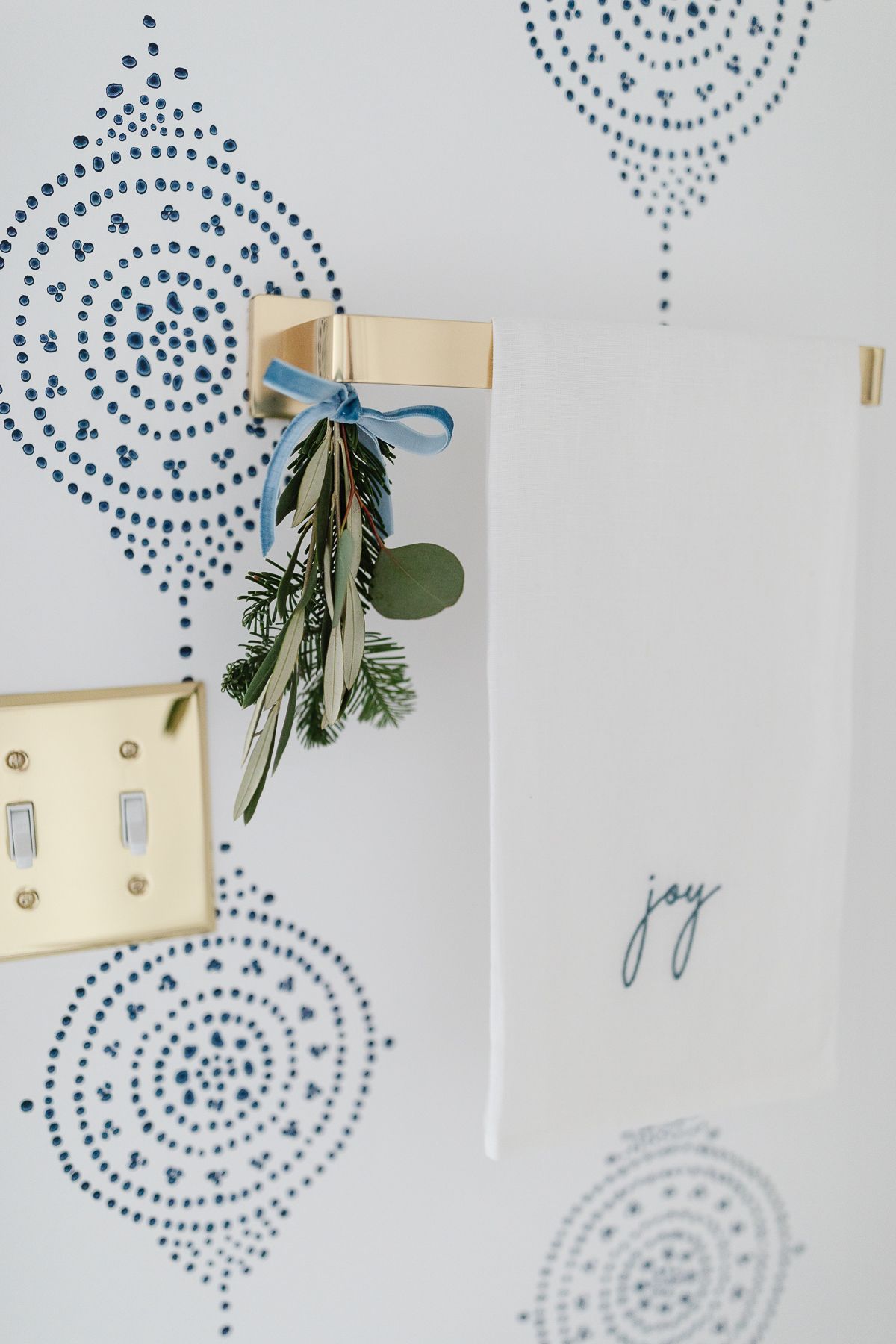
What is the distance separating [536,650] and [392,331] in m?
0.18

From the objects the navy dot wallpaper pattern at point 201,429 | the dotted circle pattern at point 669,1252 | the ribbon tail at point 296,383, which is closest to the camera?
the ribbon tail at point 296,383

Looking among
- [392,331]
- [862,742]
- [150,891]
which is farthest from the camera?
[862,742]

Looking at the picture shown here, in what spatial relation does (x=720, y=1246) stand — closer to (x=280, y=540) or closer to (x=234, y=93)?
(x=280, y=540)

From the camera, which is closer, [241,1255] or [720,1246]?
[241,1255]

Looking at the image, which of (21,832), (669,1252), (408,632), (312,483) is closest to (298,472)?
(312,483)

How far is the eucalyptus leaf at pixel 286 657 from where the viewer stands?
1.51 feet

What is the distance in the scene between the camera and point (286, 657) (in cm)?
46

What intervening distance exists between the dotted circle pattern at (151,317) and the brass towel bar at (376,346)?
23mm

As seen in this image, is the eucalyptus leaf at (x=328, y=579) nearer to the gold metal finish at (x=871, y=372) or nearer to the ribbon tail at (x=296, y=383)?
the ribbon tail at (x=296, y=383)

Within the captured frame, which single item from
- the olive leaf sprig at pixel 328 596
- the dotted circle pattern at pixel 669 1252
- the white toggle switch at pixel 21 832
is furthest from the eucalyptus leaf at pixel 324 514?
the dotted circle pattern at pixel 669 1252

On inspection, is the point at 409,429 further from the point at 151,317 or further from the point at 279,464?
the point at 151,317

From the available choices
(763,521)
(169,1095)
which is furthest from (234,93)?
(169,1095)

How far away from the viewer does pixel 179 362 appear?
1.77 ft

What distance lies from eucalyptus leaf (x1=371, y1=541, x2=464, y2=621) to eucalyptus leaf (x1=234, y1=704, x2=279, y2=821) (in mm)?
84
